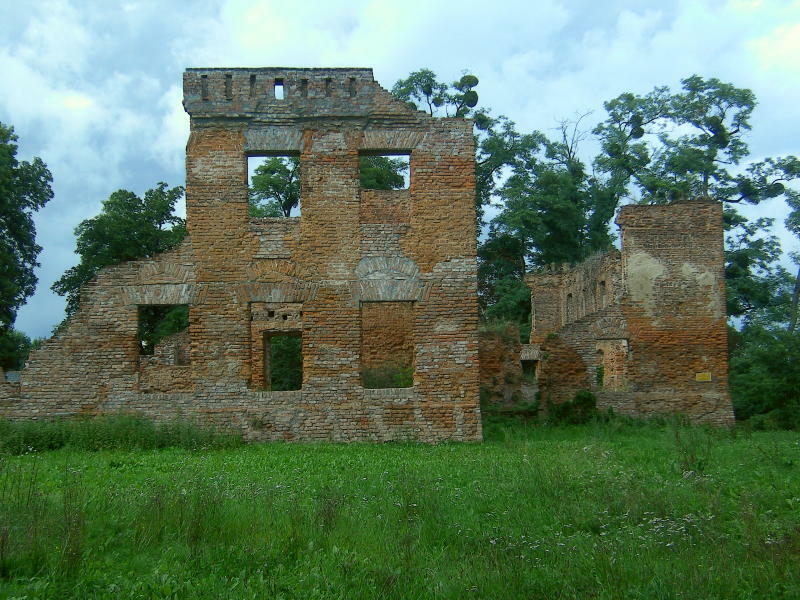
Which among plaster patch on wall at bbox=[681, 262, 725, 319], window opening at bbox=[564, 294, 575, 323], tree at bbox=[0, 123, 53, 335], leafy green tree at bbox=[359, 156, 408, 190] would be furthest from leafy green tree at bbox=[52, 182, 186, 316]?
plaster patch on wall at bbox=[681, 262, 725, 319]

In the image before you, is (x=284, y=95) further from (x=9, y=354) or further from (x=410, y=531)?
(x=9, y=354)

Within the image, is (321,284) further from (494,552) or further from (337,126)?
(494,552)

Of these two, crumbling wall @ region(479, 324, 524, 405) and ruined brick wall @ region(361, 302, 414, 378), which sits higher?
ruined brick wall @ region(361, 302, 414, 378)

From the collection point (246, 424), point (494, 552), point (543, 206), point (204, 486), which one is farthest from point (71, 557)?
point (543, 206)

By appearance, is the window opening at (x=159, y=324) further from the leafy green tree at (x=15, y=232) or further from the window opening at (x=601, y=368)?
the window opening at (x=601, y=368)

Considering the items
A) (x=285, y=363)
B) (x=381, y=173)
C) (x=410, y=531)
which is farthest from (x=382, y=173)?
(x=410, y=531)

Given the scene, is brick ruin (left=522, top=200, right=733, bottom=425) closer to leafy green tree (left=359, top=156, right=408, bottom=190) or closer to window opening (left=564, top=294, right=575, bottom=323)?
window opening (left=564, top=294, right=575, bottom=323)

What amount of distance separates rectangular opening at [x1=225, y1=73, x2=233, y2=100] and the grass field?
7556 millimetres

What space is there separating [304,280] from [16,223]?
1976cm

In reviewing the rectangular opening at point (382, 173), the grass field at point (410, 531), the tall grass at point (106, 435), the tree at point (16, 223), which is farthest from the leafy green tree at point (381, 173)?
the grass field at point (410, 531)

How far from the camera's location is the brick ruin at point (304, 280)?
14.8 metres

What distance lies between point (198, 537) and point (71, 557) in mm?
1109

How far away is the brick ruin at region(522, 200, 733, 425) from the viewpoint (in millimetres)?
18688

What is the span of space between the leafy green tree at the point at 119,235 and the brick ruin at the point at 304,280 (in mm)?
15405
